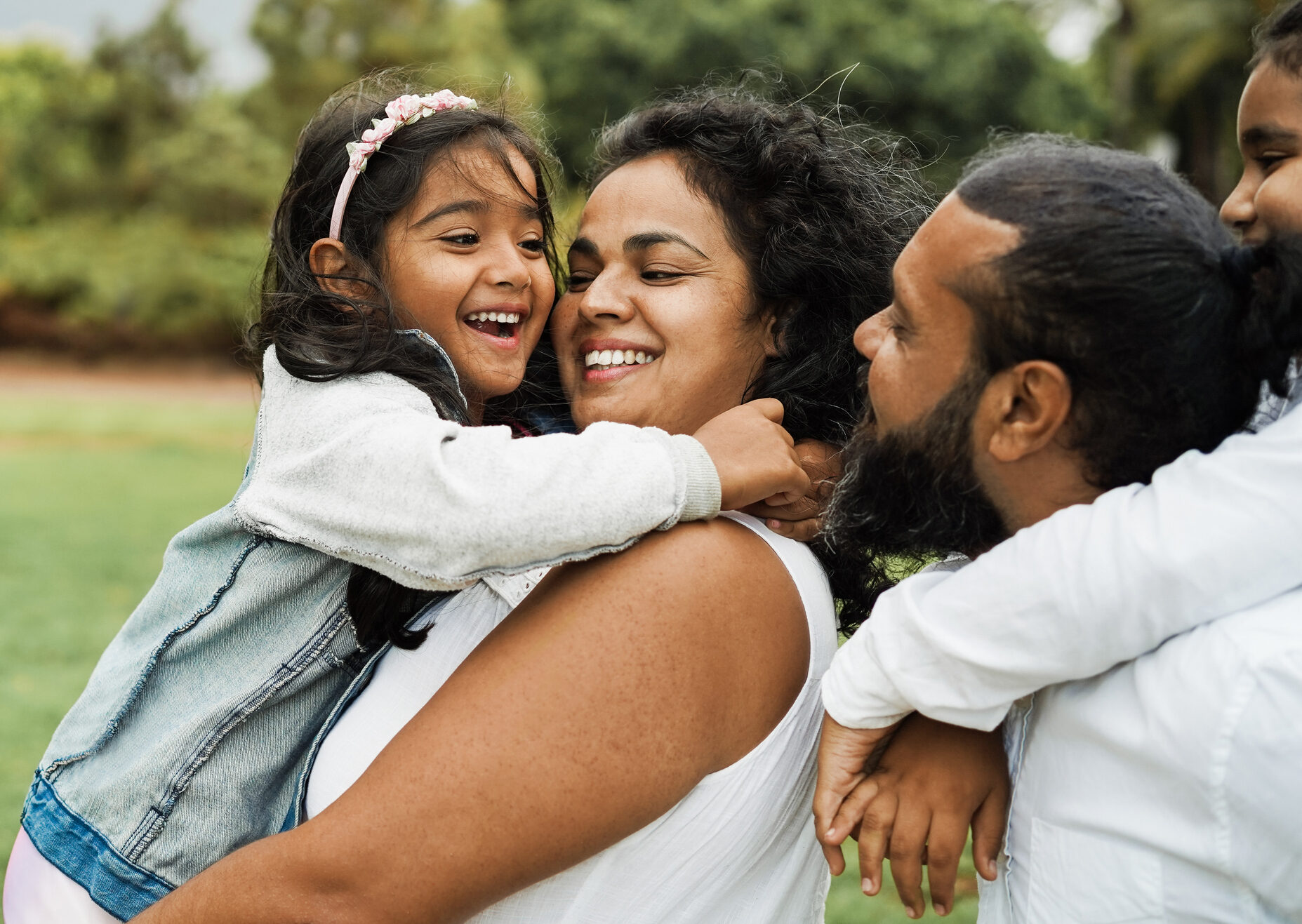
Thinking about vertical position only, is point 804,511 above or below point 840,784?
above

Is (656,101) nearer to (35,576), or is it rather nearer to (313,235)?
(313,235)

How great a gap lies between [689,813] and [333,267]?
1631 millimetres

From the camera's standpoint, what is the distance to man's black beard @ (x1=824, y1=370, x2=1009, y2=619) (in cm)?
176

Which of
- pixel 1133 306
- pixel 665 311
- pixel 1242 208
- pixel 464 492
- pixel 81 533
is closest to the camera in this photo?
pixel 1133 306

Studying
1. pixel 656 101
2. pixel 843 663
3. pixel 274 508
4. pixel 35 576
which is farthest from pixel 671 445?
pixel 35 576

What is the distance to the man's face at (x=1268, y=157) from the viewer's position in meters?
1.90

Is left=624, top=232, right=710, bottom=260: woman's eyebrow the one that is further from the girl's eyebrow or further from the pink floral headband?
the pink floral headband

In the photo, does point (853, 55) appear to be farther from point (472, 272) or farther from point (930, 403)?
point (930, 403)

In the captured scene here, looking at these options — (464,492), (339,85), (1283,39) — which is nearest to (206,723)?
(464,492)

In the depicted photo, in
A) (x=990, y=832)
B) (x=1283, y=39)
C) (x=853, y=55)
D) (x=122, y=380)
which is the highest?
(x=1283, y=39)

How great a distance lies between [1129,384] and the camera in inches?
63.3

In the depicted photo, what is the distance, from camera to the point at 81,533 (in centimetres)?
1096

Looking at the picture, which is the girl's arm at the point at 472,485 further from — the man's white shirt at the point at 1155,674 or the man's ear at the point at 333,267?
the man's ear at the point at 333,267

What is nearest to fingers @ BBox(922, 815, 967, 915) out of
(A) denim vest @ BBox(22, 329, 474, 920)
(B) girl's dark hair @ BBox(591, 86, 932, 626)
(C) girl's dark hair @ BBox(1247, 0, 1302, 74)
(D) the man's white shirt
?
(D) the man's white shirt
